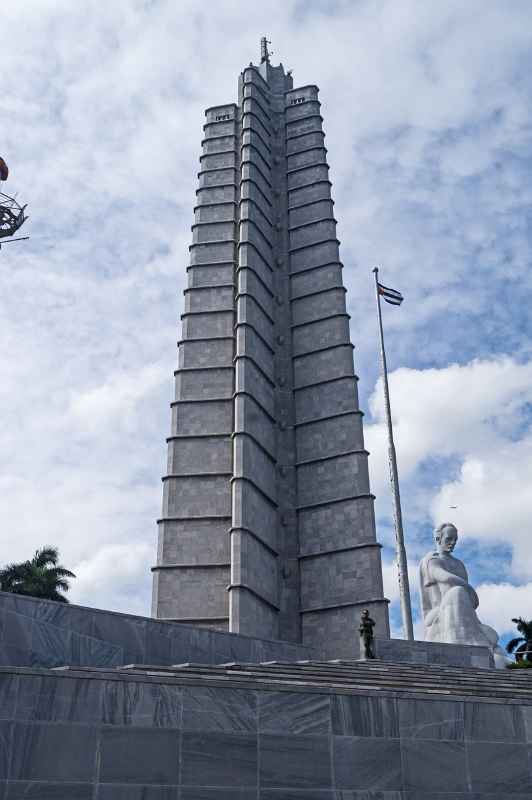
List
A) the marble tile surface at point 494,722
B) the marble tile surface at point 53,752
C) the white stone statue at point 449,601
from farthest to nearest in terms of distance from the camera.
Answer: the white stone statue at point 449,601
the marble tile surface at point 494,722
the marble tile surface at point 53,752

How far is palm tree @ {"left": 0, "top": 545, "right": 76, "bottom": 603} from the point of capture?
35.6 meters

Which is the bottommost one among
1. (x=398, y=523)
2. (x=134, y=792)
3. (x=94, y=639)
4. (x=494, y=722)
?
(x=134, y=792)

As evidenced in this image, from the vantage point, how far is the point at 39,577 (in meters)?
36.3

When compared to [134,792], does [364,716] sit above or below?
above

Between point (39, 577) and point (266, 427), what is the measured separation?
12.7 m

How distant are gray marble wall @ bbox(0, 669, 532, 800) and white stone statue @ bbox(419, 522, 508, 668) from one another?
1120 cm

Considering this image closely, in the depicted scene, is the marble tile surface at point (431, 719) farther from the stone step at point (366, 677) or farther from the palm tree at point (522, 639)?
the palm tree at point (522, 639)

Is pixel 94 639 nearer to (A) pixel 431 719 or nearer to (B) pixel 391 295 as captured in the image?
(A) pixel 431 719

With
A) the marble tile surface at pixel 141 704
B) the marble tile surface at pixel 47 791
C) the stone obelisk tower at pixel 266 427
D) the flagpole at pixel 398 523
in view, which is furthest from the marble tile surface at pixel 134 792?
the stone obelisk tower at pixel 266 427

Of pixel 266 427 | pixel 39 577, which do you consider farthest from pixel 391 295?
pixel 39 577

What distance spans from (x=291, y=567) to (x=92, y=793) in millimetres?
23783

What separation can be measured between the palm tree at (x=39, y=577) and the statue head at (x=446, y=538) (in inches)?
776

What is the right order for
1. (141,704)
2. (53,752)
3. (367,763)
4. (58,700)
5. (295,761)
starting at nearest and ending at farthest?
(53,752) → (58,700) → (141,704) → (295,761) → (367,763)

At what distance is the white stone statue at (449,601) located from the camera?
2058 centimetres
